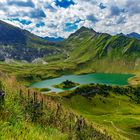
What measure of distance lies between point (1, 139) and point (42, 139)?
284cm

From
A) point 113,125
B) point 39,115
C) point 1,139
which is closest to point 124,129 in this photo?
point 113,125

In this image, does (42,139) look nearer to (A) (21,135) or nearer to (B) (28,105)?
(A) (21,135)

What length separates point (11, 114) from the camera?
13500 millimetres

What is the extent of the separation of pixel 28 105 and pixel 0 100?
8285mm

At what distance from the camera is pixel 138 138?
17562cm

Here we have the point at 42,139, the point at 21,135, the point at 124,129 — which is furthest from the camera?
the point at 124,129

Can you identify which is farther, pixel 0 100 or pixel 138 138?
pixel 138 138

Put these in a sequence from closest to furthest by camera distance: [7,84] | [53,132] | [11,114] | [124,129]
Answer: [11,114], [53,132], [7,84], [124,129]

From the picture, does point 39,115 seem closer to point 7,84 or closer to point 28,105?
point 28,105

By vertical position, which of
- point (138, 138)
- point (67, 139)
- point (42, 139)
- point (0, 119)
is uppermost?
point (0, 119)

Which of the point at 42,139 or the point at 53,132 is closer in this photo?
the point at 42,139

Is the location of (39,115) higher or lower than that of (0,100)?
lower

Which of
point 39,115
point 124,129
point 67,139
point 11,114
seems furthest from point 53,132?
point 124,129

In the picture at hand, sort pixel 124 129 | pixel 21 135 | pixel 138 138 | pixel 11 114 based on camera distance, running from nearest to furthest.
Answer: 1. pixel 21 135
2. pixel 11 114
3. pixel 138 138
4. pixel 124 129
